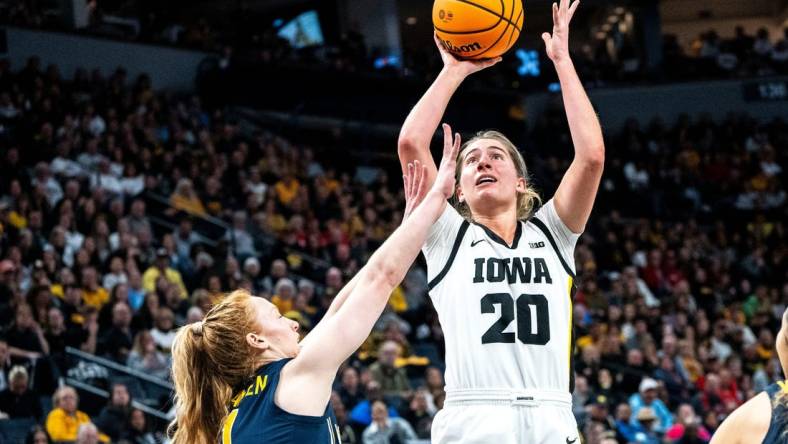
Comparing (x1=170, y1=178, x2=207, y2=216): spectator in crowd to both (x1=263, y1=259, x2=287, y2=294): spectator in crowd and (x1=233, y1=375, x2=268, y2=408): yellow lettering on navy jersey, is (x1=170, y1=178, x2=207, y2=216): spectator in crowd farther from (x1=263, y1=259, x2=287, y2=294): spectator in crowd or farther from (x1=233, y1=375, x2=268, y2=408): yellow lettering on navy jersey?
(x1=233, y1=375, x2=268, y2=408): yellow lettering on navy jersey

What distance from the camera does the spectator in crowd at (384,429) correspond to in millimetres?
12398

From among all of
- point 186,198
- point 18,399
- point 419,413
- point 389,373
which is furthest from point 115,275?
point 419,413

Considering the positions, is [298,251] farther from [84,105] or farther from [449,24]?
[449,24]

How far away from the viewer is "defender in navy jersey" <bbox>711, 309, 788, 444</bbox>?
386 cm

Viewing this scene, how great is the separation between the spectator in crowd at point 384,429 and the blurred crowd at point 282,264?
24mm

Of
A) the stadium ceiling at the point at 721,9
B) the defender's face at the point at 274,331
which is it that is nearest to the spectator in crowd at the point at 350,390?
the defender's face at the point at 274,331

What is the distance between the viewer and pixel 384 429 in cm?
1248

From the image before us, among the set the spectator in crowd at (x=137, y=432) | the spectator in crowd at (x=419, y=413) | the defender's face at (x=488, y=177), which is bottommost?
the spectator in crowd at (x=419, y=413)

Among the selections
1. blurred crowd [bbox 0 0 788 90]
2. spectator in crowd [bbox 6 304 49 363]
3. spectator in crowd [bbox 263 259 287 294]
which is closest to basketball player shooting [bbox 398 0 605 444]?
spectator in crowd [bbox 6 304 49 363]

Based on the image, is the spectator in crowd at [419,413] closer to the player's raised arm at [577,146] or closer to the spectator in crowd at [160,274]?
the spectator in crowd at [160,274]

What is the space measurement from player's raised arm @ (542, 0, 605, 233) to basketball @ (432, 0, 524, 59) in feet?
0.84

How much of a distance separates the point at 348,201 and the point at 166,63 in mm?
5578

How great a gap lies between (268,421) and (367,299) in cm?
53

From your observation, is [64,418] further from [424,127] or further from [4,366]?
[424,127]
